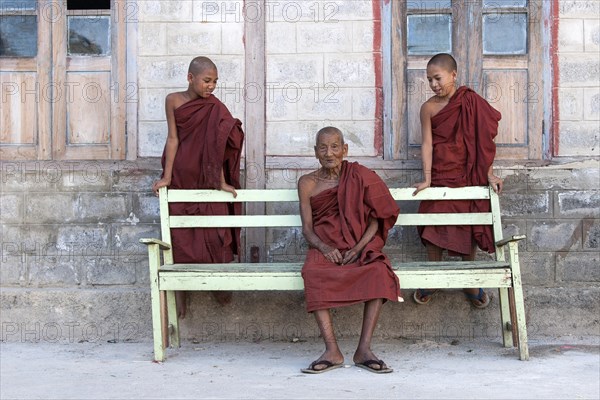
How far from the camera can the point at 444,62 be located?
6453 mm

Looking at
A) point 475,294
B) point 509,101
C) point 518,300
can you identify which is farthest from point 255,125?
point 518,300

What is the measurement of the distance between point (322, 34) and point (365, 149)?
92 centimetres

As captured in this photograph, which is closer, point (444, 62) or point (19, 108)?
point (444, 62)

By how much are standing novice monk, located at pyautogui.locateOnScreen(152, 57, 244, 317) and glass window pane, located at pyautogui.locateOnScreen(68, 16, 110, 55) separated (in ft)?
3.06

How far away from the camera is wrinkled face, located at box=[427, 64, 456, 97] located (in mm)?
6414

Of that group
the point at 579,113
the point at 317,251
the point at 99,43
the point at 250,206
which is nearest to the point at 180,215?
the point at 250,206

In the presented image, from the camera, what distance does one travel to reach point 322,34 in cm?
692

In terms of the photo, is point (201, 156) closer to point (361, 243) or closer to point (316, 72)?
point (316, 72)

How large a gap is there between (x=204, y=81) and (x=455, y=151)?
1.83 metres

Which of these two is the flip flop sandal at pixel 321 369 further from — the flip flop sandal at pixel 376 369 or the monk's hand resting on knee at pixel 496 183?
the monk's hand resting on knee at pixel 496 183

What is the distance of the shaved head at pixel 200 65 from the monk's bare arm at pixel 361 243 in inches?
61.7

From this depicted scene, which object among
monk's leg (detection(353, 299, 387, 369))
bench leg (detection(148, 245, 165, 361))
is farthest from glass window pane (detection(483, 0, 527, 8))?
bench leg (detection(148, 245, 165, 361))

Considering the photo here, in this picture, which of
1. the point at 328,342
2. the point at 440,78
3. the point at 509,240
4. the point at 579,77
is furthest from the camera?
the point at 579,77

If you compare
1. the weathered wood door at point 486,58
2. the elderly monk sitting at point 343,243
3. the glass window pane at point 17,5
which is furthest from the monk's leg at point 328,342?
the glass window pane at point 17,5
